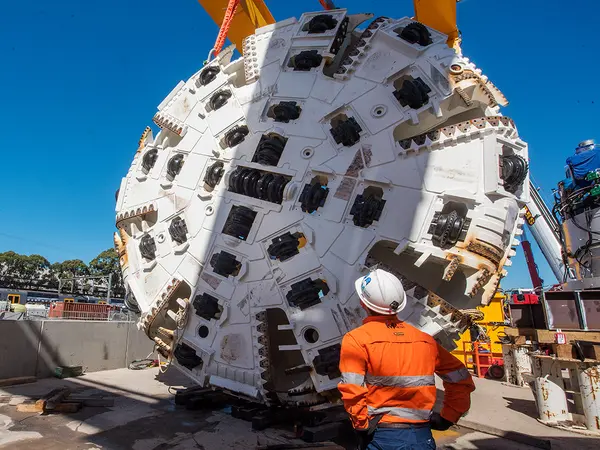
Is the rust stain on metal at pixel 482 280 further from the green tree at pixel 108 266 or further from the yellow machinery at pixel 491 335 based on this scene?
the green tree at pixel 108 266

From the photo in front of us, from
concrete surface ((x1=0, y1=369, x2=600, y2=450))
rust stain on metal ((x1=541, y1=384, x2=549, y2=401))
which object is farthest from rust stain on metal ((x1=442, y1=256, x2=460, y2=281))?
rust stain on metal ((x1=541, y1=384, x2=549, y2=401))

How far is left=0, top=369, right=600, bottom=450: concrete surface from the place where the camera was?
5781 millimetres

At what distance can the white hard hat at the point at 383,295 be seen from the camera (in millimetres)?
2891

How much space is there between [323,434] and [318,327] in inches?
65.0

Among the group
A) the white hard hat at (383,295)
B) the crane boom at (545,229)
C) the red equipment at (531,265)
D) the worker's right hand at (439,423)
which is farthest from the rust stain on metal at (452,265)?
the red equipment at (531,265)

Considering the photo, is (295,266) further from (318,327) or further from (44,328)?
(44,328)

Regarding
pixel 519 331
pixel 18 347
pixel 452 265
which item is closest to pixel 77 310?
pixel 18 347

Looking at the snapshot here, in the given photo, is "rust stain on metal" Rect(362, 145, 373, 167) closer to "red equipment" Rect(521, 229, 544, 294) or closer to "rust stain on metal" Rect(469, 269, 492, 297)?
"rust stain on metal" Rect(469, 269, 492, 297)

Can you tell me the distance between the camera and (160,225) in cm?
717

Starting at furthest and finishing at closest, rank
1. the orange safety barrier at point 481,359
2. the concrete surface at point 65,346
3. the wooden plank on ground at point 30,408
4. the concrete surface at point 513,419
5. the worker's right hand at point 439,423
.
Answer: the orange safety barrier at point 481,359 < the concrete surface at point 65,346 < the wooden plank on ground at point 30,408 < the concrete surface at point 513,419 < the worker's right hand at point 439,423

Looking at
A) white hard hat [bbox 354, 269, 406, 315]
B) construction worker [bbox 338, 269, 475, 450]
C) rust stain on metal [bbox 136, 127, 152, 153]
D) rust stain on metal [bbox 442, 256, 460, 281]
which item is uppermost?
rust stain on metal [bbox 136, 127, 152, 153]

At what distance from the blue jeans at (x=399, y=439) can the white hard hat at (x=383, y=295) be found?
0.75 metres

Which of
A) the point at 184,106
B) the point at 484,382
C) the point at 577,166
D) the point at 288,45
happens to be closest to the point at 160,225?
the point at 184,106

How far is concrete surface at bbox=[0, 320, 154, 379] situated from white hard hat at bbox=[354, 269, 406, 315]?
1129cm
